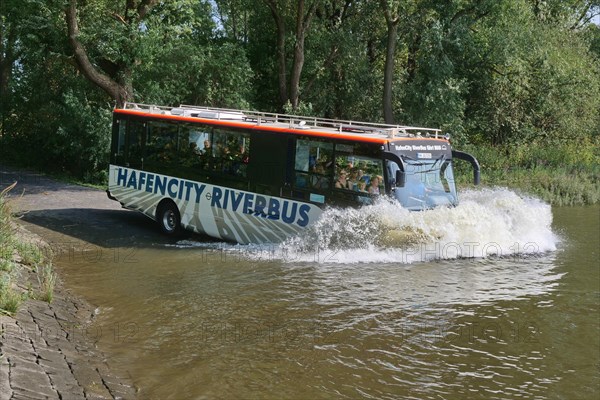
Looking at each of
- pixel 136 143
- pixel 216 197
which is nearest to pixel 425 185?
pixel 216 197

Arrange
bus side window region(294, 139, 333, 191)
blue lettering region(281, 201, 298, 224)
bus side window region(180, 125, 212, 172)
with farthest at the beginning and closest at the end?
bus side window region(180, 125, 212, 172), blue lettering region(281, 201, 298, 224), bus side window region(294, 139, 333, 191)

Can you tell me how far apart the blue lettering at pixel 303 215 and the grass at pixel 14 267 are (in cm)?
504

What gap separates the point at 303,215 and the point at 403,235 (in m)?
2.13

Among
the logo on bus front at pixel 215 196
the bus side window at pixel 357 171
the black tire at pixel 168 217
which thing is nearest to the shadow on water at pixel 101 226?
the black tire at pixel 168 217

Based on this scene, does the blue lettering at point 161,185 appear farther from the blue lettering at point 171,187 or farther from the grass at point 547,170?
the grass at point 547,170

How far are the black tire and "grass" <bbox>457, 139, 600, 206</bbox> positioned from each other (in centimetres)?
1310

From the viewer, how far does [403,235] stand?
558 inches

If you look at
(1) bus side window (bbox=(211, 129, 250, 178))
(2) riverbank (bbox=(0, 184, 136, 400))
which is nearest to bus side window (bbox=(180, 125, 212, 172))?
(1) bus side window (bbox=(211, 129, 250, 178))

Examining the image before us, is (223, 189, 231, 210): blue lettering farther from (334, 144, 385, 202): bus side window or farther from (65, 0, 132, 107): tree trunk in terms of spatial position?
(65, 0, 132, 107): tree trunk

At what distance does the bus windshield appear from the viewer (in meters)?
14.0

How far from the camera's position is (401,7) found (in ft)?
97.2

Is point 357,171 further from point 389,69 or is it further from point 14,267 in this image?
point 389,69

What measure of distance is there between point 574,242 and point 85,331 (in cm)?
1340

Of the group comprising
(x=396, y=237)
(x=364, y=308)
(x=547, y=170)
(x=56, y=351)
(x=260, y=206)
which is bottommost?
(x=56, y=351)
